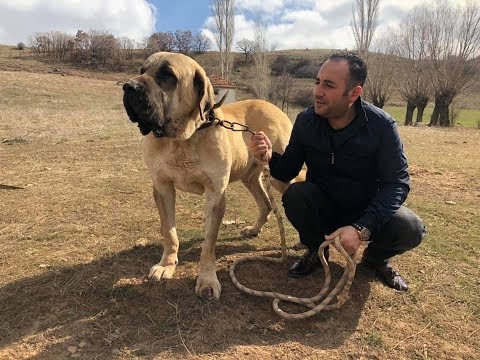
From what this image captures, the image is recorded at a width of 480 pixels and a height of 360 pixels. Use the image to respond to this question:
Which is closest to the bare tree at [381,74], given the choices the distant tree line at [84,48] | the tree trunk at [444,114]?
the tree trunk at [444,114]

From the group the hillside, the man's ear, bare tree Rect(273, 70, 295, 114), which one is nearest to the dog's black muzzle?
the man's ear

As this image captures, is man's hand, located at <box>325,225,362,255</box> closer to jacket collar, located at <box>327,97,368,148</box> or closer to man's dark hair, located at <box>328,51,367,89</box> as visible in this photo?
jacket collar, located at <box>327,97,368,148</box>

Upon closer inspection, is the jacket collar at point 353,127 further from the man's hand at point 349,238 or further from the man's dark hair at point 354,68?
the man's hand at point 349,238

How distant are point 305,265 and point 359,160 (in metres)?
1.02

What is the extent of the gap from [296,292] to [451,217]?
10.2 feet

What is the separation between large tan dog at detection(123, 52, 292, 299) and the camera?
2862 millimetres

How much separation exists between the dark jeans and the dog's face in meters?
1.09

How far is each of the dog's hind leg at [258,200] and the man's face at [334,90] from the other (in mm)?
1368

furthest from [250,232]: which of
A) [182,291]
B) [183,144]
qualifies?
[183,144]

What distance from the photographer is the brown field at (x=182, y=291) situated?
2.76 metres

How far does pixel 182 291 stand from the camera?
3311 millimetres

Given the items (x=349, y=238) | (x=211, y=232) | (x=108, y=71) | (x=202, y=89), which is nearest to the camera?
(x=349, y=238)

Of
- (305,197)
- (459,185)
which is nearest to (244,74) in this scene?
(459,185)

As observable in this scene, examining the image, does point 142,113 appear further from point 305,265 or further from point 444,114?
point 444,114
